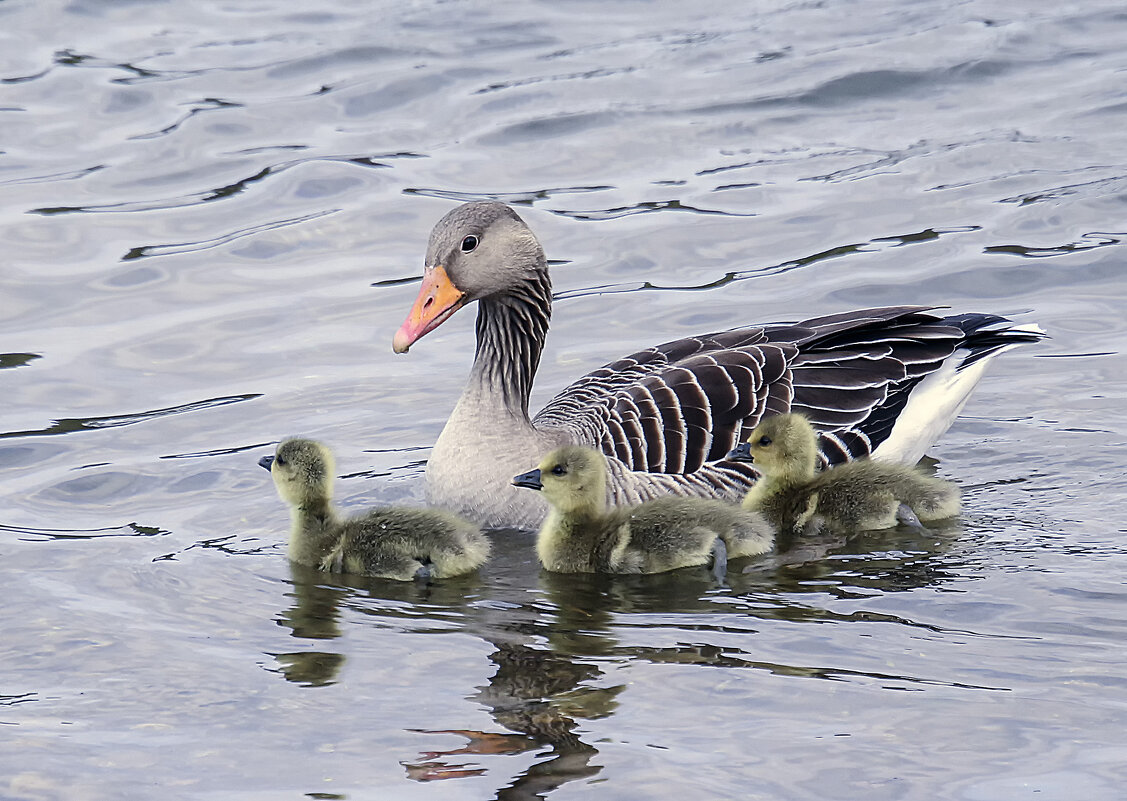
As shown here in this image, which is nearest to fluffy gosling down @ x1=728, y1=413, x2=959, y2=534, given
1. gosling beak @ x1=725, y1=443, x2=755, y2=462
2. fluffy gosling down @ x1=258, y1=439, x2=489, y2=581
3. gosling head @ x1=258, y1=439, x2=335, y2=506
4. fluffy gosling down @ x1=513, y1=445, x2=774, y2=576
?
gosling beak @ x1=725, y1=443, x2=755, y2=462

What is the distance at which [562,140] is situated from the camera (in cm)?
1591

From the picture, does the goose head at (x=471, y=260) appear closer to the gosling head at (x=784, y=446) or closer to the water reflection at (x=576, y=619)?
the water reflection at (x=576, y=619)

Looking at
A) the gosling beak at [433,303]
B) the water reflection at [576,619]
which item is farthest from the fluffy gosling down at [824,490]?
the gosling beak at [433,303]

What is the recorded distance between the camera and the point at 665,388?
29.8 ft

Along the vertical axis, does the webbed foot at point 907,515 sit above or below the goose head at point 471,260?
below

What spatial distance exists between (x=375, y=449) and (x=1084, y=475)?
162 inches

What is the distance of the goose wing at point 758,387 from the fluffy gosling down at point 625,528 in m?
0.75

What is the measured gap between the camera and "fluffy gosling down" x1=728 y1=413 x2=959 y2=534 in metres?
8.45

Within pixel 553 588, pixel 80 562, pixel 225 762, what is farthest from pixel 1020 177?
pixel 225 762

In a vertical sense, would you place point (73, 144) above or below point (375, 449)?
above

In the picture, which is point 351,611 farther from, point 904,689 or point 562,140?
point 562,140

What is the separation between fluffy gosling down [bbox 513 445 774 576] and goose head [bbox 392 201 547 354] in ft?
4.60

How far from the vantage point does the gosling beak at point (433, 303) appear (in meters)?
9.10

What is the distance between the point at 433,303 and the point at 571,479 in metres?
1.63
